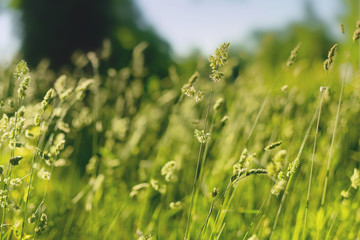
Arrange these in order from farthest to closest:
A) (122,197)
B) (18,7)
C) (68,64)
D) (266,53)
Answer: (266,53) → (18,7) → (68,64) → (122,197)

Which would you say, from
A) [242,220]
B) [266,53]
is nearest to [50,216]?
[242,220]

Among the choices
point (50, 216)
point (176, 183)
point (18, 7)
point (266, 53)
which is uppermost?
point (266, 53)

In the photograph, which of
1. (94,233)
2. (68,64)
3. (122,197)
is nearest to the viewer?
(94,233)

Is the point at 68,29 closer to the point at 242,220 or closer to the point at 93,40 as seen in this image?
the point at 93,40

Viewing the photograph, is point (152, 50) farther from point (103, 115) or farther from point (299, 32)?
point (299, 32)

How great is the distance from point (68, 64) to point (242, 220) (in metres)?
9.93

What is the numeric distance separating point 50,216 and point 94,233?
13.0 inches

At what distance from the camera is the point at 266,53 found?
2545 cm

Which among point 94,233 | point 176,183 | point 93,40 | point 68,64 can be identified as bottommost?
point 94,233

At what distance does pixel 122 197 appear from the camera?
1670mm

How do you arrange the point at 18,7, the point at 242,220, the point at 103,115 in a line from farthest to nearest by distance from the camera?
1. the point at 18,7
2. the point at 103,115
3. the point at 242,220

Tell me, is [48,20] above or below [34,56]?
above

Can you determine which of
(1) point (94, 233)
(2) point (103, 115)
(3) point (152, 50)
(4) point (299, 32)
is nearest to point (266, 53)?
(4) point (299, 32)

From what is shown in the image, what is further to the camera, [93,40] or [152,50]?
[152,50]
